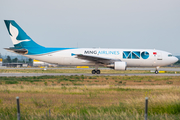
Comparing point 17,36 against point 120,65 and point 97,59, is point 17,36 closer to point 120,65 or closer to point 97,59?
point 97,59

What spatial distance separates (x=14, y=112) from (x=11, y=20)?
85.5 feet

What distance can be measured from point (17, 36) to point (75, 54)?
28.9 feet

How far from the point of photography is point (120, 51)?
33094 mm

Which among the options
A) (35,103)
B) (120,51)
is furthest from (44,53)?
(35,103)

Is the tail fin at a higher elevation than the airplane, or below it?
higher

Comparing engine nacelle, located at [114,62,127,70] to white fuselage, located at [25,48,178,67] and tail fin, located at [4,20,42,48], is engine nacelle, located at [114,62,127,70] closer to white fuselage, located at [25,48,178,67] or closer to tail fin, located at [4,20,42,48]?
white fuselage, located at [25,48,178,67]

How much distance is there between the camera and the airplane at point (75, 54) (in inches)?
1247

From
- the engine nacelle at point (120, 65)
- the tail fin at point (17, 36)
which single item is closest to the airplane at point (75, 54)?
the tail fin at point (17, 36)

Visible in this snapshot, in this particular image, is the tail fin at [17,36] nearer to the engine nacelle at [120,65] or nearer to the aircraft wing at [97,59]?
the aircraft wing at [97,59]

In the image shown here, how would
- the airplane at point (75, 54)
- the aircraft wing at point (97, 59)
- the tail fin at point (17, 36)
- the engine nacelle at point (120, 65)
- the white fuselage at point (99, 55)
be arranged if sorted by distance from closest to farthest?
1. the engine nacelle at point (120, 65)
2. the aircraft wing at point (97, 59)
3. the tail fin at point (17, 36)
4. the airplane at point (75, 54)
5. the white fuselage at point (99, 55)

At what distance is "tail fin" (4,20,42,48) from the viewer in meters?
31.6

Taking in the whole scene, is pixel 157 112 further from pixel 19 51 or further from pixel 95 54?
pixel 19 51

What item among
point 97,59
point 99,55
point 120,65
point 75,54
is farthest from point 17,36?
point 120,65

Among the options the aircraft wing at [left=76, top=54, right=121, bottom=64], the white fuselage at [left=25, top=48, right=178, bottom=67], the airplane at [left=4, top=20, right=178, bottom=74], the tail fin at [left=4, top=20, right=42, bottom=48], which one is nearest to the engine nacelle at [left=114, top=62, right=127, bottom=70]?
the airplane at [left=4, top=20, right=178, bottom=74]
